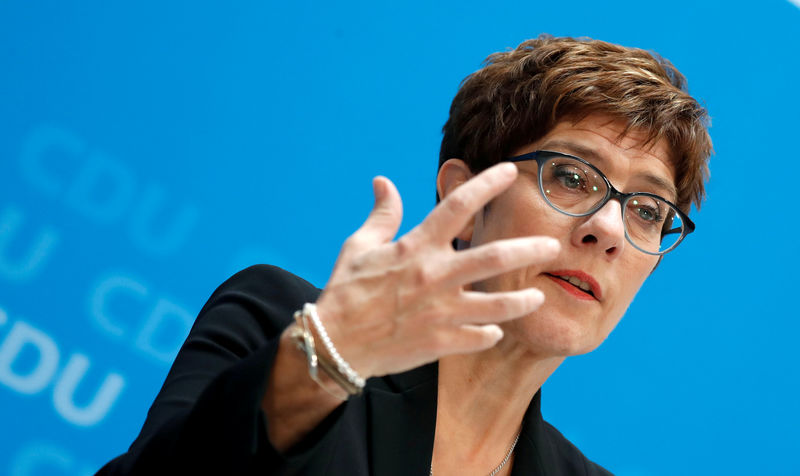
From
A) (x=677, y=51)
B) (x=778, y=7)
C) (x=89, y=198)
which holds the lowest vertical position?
(x=89, y=198)

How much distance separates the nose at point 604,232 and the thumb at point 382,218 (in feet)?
1.53

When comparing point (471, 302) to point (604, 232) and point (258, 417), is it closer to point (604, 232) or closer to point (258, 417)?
point (258, 417)

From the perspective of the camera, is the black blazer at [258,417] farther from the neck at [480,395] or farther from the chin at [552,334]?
the chin at [552,334]

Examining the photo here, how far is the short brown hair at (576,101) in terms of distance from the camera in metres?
1.46

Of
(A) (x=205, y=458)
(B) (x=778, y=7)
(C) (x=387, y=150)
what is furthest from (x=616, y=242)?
(B) (x=778, y=7)

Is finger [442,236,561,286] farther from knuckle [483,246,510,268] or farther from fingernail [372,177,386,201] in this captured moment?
fingernail [372,177,386,201]

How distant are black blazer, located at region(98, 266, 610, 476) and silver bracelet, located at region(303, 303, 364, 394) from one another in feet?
0.17

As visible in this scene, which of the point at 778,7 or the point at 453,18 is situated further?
the point at 778,7

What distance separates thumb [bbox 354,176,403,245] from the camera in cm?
94

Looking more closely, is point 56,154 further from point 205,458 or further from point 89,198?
point 205,458

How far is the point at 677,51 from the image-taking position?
8.25 feet

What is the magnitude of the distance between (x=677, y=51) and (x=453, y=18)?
702 millimetres

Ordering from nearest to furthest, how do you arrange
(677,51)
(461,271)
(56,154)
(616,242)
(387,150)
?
1. (461,271)
2. (616,242)
3. (56,154)
4. (387,150)
5. (677,51)

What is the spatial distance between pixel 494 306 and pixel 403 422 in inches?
21.8
